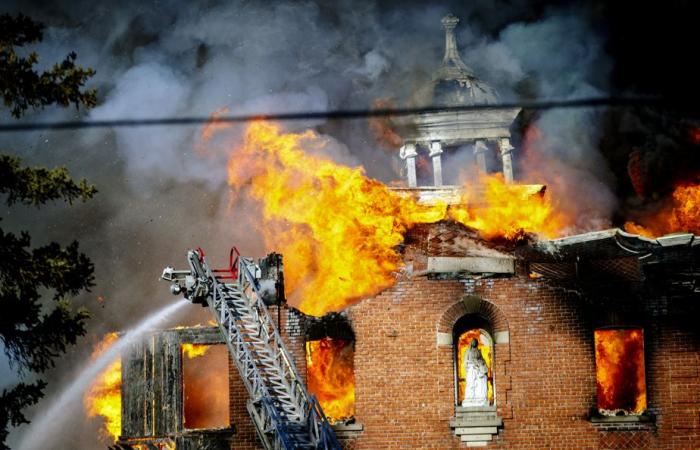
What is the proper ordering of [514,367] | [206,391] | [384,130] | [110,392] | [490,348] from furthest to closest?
[384,130] < [206,391] < [110,392] < [490,348] < [514,367]

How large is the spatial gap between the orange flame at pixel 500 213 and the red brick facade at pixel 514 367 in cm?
125

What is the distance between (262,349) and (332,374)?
100.0 inches

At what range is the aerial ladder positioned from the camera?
22438mm

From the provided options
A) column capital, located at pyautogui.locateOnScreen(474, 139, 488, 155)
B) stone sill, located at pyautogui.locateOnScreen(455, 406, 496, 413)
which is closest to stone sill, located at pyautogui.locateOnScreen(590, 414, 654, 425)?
stone sill, located at pyautogui.locateOnScreen(455, 406, 496, 413)

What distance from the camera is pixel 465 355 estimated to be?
23859mm

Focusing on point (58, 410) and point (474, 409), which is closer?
point (474, 409)

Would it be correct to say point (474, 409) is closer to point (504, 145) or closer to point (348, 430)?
point (348, 430)

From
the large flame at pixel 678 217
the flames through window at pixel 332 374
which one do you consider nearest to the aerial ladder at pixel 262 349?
the flames through window at pixel 332 374

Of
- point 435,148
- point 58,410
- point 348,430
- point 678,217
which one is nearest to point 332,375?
point 348,430

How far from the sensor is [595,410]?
2336 cm

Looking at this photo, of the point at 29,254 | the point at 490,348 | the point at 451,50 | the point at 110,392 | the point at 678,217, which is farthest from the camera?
the point at 451,50

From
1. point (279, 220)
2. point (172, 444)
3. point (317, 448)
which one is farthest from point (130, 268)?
Answer: point (317, 448)

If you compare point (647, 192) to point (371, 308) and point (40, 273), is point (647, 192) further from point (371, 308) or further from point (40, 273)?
point (40, 273)

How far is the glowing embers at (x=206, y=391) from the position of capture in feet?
112
